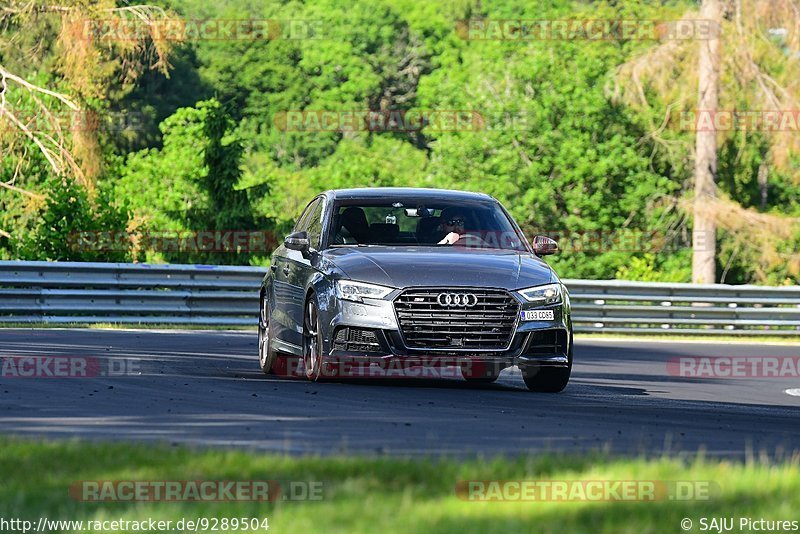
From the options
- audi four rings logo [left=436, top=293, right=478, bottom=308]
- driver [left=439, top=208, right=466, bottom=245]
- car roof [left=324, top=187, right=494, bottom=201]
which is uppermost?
car roof [left=324, top=187, right=494, bottom=201]

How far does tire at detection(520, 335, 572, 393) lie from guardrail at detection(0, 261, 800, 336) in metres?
11.4

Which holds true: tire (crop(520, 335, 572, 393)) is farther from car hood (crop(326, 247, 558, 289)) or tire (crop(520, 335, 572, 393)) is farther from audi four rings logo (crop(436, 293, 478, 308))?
audi four rings logo (crop(436, 293, 478, 308))

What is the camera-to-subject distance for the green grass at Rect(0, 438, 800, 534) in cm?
598

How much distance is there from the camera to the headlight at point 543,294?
12.9 m

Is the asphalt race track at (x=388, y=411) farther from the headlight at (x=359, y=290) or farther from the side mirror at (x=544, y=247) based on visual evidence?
the side mirror at (x=544, y=247)

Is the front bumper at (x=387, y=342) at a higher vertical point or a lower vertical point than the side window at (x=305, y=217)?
lower

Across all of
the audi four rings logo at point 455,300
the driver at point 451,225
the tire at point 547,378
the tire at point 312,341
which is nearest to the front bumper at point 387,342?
the tire at point 312,341

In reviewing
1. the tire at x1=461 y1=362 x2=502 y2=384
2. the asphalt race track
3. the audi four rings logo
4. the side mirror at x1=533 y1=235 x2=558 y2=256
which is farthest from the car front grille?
the side mirror at x1=533 y1=235 x2=558 y2=256

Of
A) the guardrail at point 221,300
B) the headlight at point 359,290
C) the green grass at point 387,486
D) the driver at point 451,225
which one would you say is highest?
the driver at point 451,225

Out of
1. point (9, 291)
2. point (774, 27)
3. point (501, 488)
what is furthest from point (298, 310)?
point (774, 27)

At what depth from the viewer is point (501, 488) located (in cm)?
682

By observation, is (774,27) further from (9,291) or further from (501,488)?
(501,488)

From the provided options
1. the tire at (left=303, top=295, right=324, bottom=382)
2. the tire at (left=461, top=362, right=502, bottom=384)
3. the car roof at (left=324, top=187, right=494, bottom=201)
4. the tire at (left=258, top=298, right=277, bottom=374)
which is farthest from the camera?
the tire at (left=258, top=298, right=277, bottom=374)

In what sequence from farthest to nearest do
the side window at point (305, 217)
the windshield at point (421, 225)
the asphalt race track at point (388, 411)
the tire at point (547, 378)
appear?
the side window at point (305, 217) → the windshield at point (421, 225) → the tire at point (547, 378) → the asphalt race track at point (388, 411)
